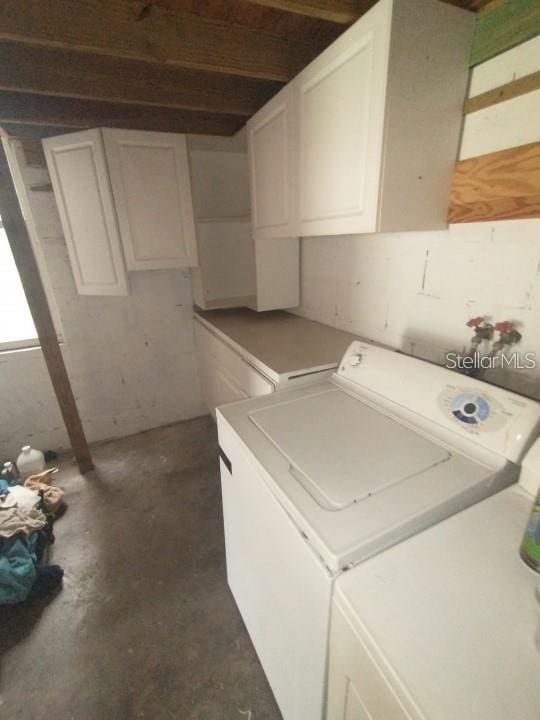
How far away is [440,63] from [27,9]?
136 centimetres

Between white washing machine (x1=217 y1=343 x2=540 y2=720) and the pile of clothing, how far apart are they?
1005 mm

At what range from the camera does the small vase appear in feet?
A: 7.04

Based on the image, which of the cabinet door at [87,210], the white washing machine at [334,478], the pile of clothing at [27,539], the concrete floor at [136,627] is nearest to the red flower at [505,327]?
the white washing machine at [334,478]

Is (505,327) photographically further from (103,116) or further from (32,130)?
(32,130)

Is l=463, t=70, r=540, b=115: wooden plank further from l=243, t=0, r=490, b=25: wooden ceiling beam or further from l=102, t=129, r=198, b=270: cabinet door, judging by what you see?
l=102, t=129, r=198, b=270: cabinet door

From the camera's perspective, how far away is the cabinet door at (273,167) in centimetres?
145

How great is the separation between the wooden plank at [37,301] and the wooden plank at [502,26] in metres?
2.15

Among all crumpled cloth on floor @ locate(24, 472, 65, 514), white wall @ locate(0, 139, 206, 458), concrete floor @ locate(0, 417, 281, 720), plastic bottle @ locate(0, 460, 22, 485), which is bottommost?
concrete floor @ locate(0, 417, 281, 720)

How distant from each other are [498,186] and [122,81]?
162cm

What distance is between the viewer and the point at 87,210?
1869 millimetres

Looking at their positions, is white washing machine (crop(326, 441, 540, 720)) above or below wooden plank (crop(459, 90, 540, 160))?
below

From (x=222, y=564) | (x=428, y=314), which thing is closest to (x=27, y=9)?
(x=428, y=314)

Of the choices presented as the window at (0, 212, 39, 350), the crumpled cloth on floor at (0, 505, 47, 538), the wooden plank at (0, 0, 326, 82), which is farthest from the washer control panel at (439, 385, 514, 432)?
the window at (0, 212, 39, 350)

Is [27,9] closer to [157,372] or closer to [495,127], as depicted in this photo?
[495,127]
